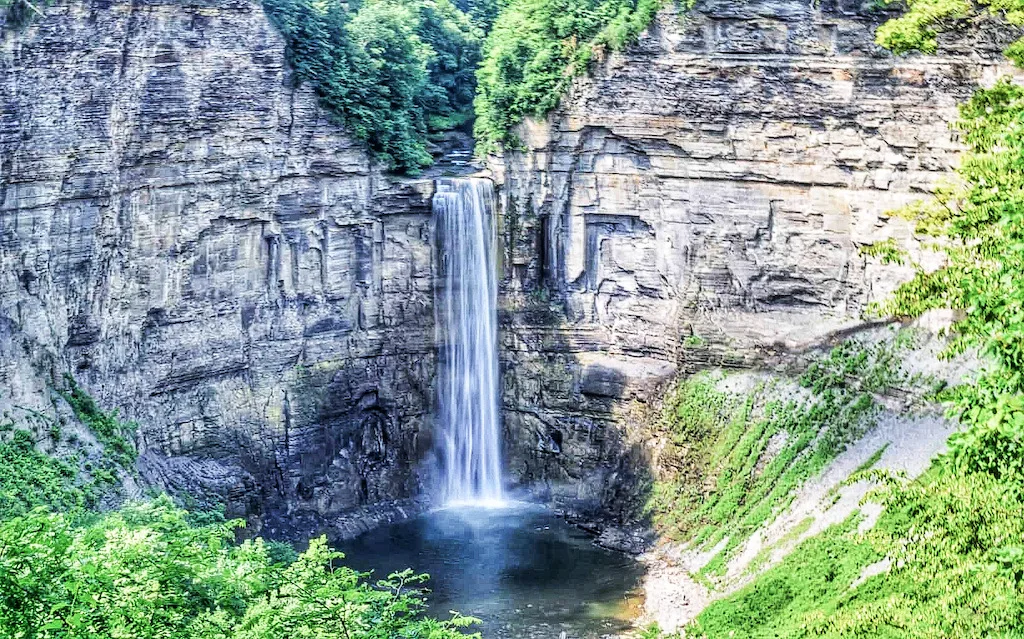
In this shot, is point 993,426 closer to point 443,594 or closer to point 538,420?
point 443,594

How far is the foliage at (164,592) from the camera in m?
18.4

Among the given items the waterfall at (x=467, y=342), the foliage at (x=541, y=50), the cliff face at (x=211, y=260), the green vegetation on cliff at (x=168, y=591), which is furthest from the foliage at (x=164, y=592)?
the foliage at (x=541, y=50)

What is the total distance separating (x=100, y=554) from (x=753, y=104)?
31465 millimetres

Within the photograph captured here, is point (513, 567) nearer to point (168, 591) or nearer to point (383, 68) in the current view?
point (383, 68)

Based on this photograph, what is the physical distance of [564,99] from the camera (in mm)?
50438

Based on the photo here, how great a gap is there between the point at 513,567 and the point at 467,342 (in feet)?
33.3

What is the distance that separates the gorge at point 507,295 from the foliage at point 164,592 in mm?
17381

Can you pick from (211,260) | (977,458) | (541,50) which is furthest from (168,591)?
(541,50)

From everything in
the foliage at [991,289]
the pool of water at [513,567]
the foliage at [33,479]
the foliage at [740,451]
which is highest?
the foliage at [991,289]

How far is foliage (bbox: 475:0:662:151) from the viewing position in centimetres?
4947

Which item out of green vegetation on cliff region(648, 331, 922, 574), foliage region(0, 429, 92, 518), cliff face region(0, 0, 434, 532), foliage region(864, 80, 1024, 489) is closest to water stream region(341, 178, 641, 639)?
cliff face region(0, 0, 434, 532)

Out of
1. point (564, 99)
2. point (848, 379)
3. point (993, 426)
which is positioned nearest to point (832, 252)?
point (848, 379)

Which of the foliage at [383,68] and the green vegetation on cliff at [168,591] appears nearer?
the green vegetation on cliff at [168,591]

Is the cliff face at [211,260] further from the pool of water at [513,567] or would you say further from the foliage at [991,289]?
the foliage at [991,289]
